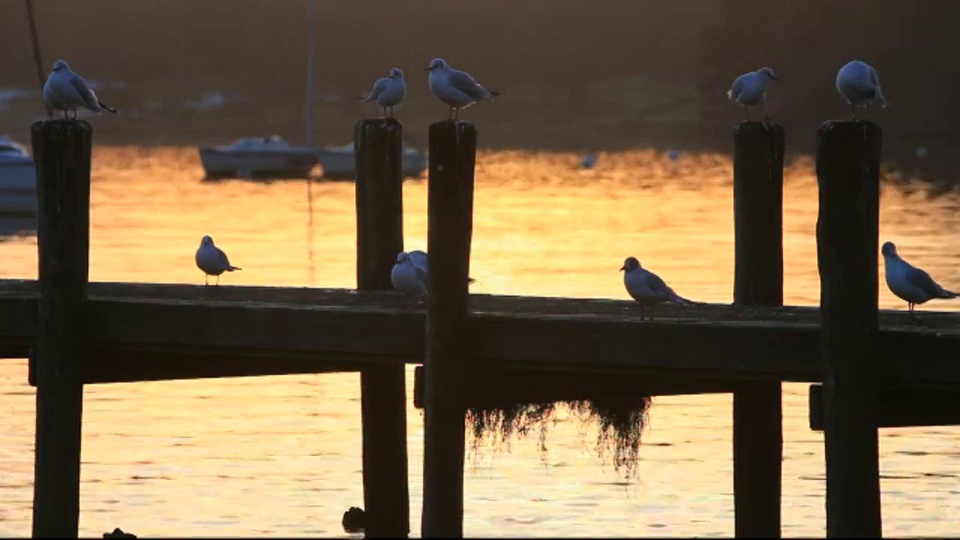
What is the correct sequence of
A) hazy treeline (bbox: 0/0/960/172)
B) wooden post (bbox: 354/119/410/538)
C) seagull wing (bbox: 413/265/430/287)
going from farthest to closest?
hazy treeline (bbox: 0/0/960/172) → wooden post (bbox: 354/119/410/538) → seagull wing (bbox: 413/265/430/287)

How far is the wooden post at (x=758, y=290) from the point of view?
52.5ft

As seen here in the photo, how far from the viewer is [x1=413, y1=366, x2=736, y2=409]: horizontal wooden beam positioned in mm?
15945

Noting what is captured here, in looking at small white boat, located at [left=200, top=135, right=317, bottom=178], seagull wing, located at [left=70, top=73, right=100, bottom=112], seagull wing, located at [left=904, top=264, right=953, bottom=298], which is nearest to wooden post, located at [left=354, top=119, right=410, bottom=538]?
seagull wing, located at [left=70, top=73, right=100, bottom=112]

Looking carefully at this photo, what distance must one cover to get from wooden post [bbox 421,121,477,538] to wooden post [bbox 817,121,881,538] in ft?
8.20

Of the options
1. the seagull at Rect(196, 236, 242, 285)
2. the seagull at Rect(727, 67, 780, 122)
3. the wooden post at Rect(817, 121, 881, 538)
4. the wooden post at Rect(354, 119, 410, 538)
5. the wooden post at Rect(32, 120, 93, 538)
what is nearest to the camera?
the wooden post at Rect(817, 121, 881, 538)

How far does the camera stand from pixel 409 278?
17.1 metres

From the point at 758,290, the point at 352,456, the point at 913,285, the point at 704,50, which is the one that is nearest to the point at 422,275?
the point at 758,290

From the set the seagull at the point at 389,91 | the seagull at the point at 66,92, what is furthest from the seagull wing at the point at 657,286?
the seagull at the point at 389,91

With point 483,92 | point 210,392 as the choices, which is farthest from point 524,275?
point 483,92

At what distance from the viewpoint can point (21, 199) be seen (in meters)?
→ 68.1

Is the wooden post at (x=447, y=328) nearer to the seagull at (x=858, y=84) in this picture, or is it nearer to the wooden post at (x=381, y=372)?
the wooden post at (x=381, y=372)

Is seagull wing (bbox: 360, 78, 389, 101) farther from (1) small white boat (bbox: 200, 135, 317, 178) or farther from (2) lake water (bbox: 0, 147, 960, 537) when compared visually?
(1) small white boat (bbox: 200, 135, 317, 178)

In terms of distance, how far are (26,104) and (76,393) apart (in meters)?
169

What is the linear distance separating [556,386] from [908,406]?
2.67 meters
